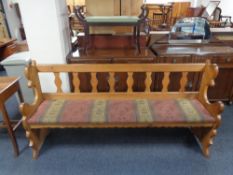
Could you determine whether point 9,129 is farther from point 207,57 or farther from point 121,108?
point 207,57

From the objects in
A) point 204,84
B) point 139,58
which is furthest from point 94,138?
point 204,84

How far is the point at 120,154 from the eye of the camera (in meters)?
1.59

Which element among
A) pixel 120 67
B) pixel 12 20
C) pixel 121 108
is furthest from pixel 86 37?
pixel 12 20

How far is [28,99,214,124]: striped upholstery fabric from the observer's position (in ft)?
4.53

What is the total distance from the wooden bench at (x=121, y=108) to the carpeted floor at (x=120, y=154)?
109mm

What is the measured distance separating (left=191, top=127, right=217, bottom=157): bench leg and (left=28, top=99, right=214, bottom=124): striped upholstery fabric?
138mm

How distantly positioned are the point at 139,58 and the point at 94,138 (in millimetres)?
923

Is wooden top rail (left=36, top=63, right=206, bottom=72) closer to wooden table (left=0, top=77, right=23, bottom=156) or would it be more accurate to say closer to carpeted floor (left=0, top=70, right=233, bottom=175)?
wooden table (left=0, top=77, right=23, bottom=156)

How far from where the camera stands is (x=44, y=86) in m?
1.96

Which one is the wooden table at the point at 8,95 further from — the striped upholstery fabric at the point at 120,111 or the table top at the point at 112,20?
the table top at the point at 112,20

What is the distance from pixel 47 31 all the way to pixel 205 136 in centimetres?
173

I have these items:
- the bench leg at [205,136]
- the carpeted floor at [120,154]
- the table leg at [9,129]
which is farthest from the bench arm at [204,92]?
the table leg at [9,129]

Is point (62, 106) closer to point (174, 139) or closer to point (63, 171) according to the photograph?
point (63, 171)

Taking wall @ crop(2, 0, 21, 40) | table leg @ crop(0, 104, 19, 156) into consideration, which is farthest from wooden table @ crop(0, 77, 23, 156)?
wall @ crop(2, 0, 21, 40)
